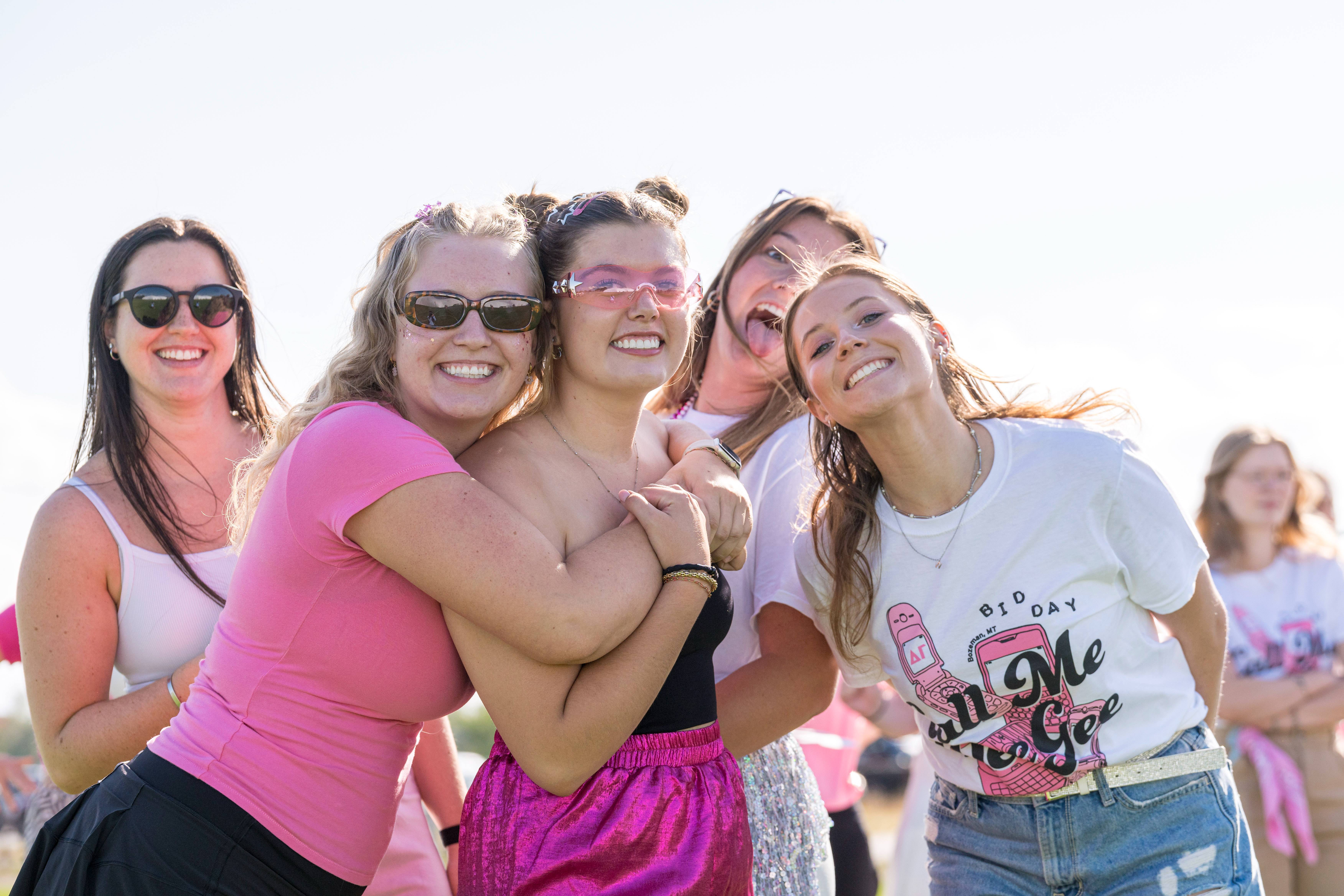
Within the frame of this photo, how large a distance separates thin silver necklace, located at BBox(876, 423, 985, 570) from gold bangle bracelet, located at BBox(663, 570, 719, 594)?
0.85 metres

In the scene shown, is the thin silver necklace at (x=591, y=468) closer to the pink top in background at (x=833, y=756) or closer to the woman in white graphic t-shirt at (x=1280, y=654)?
the pink top in background at (x=833, y=756)

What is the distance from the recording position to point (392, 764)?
2252mm

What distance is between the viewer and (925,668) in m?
2.80

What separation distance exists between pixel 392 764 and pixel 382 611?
0.36m

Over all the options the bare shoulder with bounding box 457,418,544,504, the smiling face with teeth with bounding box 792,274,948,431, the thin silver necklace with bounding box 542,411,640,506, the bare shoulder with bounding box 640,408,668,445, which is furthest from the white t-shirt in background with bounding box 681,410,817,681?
the bare shoulder with bounding box 457,418,544,504

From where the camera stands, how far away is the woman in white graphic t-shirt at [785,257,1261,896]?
2.70 m

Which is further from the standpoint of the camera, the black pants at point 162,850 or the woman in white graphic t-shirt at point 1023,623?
the woman in white graphic t-shirt at point 1023,623

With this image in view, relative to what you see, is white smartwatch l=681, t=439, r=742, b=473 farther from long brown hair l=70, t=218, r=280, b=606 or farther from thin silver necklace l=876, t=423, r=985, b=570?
long brown hair l=70, t=218, r=280, b=606

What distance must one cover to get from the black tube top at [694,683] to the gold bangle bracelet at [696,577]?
4 centimetres

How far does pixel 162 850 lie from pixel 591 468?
119 centimetres

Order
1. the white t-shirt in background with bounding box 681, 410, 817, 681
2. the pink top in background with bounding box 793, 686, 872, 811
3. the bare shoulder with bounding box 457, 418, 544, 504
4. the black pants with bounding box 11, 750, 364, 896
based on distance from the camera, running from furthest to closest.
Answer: the pink top in background with bounding box 793, 686, 872, 811 → the white t-shirt in background with bounding box 681, 410, 817, 681 → the bare shoulder with bounding box 457, 418, 544, 504 → the black pants with bounding box 11, 750, 364, 896

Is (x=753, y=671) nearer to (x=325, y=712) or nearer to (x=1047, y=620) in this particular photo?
(x=1047, y=620)

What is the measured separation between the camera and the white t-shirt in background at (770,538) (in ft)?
9.77

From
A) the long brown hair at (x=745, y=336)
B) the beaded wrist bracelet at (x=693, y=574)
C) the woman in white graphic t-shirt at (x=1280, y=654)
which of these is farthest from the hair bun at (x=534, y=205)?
the woman in white graphic t-shirt at (x=1280, y=654)
